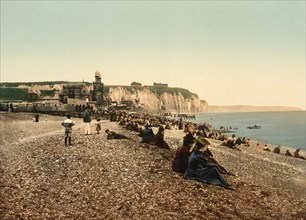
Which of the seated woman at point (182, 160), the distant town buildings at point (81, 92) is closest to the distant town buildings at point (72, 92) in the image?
the distant town buildings at point (81, 92)

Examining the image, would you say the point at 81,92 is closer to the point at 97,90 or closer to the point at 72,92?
the point at 72,92

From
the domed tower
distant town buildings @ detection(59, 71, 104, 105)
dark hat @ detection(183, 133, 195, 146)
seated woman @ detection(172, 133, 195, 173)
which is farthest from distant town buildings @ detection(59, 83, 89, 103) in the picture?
seated woman @ detection(172, 133, 195, 173)

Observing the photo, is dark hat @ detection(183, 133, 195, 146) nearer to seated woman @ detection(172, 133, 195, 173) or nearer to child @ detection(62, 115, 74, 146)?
seated woman @ detection(172, 133, 195, 173)

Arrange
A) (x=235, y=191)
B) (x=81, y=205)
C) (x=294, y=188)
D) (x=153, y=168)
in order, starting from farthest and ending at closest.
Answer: (x=294, y=188) < (x=153, y=168) < (x=235, y=191) < (x=81, y=205)

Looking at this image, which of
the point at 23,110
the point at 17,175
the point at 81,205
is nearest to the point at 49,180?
the point at 17,175

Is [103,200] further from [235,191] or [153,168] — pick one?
[235,191]

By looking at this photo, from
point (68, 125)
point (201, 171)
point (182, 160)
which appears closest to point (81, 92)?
point (68, 125)

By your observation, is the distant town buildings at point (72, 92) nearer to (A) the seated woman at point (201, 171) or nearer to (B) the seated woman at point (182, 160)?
(B) the seated woman at point (182, 160)
